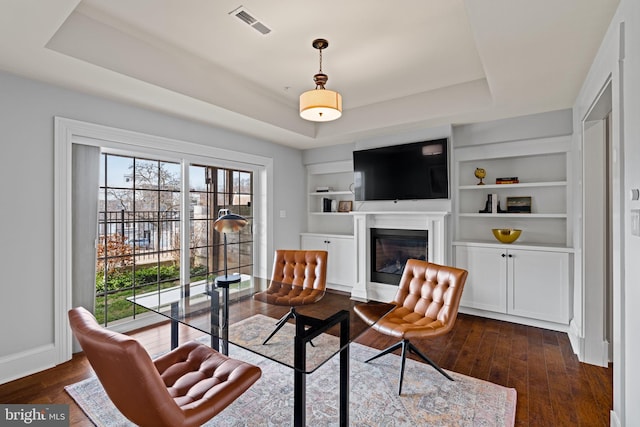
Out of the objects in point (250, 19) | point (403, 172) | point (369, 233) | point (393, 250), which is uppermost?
point (250, 19)

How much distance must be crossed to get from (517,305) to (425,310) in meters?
1.62

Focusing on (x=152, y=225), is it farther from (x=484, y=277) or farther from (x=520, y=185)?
(x=520, y=185)

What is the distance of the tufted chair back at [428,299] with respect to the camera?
2.25 m

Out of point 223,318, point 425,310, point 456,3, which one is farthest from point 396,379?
point 456,3

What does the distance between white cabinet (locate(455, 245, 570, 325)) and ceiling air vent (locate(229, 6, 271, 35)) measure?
3080mm

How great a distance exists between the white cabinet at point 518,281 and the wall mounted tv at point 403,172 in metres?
0.83

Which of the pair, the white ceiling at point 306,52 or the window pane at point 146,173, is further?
the window pane at point 146,173

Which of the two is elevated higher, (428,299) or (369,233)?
(369,233)

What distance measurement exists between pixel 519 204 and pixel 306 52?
2.95m

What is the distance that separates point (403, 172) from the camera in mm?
4121

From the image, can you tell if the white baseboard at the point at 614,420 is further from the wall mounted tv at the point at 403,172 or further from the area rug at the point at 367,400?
the wall mounted tv at the point at 403,172

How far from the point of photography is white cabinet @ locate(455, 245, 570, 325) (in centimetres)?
321

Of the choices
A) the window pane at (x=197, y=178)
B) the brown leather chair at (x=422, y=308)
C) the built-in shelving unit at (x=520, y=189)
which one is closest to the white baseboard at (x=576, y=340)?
the built-in shelving unit at (x=520, y=189)

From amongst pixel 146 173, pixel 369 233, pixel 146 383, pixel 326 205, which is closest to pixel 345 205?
pixel 326 205
